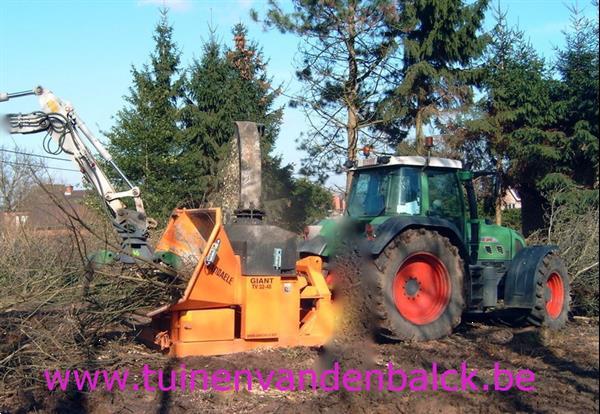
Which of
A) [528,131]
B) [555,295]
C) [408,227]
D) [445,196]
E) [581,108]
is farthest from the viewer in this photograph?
[555,295]

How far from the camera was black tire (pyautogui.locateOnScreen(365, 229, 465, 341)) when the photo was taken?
8156 millimetres

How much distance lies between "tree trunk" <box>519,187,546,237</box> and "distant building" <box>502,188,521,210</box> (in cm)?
12

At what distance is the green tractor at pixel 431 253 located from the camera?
8.33 meters

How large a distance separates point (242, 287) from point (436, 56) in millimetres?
13759

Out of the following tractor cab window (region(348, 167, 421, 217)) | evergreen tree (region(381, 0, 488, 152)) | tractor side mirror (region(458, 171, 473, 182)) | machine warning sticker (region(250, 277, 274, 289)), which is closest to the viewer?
machine warning sticker (region(250, 277, 274, 289))

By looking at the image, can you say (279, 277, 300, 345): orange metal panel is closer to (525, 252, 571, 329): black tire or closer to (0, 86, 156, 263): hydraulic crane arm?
(0, 86, 156, 263): hydraulic crane arm

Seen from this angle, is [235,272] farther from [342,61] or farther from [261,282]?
[342,61]

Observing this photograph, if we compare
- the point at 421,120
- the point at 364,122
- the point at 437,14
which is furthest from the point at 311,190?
the point at 437,14

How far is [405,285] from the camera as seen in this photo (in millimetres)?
8680

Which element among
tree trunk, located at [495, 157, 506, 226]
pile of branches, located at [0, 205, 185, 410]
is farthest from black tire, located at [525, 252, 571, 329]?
pile of branches, located at [0, 205, 185, 410]

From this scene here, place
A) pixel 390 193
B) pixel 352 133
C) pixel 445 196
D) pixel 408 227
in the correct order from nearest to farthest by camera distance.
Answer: pixel 408 227 < pixel 390 193 < pixel 445 196 < pixel 352 133

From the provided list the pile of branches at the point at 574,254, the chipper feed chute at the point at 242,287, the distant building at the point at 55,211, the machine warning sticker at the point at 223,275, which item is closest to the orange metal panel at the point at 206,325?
the chipper feed chute at the point at 242,287

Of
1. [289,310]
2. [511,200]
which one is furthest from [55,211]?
[511,200]

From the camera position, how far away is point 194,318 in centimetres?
730
